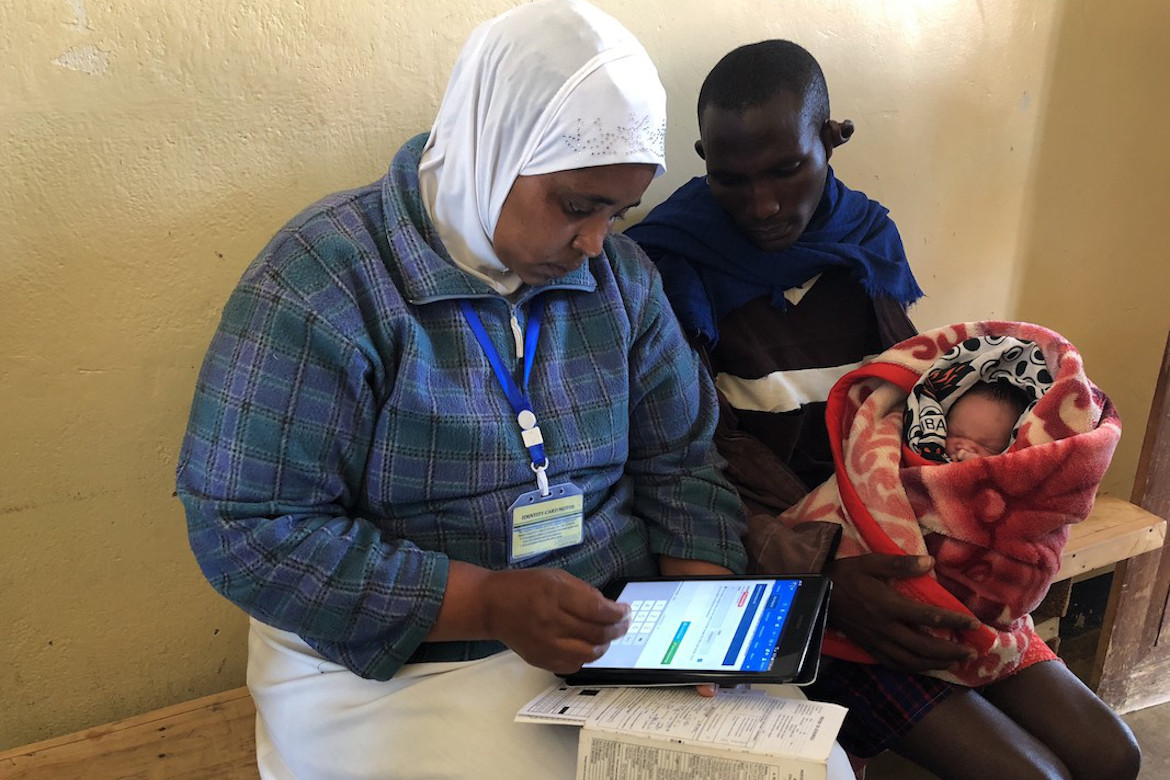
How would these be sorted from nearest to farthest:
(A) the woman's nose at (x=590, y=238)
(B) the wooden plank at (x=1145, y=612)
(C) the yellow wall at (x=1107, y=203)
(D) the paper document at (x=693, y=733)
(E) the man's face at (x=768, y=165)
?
1. (D) the paper document at (x=693, y=733)
2. (A) the woman's nose at (x=590, y=238)
3. (E) the man's face at (x=768, y=165)
4. (B) the wooden plank at (x=1145, y=612)
5. (C) the yellow wall at (x=1107, y=203)

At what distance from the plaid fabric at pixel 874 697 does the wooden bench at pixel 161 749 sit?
3.00ft

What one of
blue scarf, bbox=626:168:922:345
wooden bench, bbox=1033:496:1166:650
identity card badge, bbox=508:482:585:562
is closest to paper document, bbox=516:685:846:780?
identity card badge, bbox=508:482:585:562

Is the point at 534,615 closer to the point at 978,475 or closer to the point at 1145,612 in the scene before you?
the point at 978,475

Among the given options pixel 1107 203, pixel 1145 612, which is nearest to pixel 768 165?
pixel 1107 203

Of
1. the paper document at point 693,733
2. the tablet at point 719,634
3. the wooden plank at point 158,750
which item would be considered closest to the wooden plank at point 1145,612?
the tablet at point 719,634

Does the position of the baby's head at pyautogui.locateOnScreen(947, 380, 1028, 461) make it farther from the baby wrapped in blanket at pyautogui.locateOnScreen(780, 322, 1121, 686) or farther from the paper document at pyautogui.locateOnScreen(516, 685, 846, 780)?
the paper document at pyautogui.locateOnScreen(516, 685, 846, 780)

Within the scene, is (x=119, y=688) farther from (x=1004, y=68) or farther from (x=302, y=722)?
(x=1004, y=68)

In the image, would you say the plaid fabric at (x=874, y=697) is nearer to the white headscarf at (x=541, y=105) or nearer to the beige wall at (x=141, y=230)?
the white headscarf at (x=541, y=105)

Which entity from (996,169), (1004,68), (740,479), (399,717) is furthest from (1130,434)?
(399,717)

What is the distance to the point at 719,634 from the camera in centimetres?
→ 119

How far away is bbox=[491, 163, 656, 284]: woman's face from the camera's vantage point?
116 cm

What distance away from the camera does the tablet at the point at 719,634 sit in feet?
3.66

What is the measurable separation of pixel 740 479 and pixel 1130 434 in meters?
1.60

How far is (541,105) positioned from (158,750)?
44.4 inches
